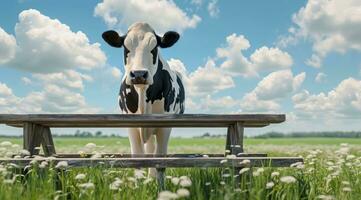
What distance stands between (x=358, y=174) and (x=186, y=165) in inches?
89.0

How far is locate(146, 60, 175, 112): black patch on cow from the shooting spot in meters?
8.78

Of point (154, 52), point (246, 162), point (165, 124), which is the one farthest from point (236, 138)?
point (154, 52)

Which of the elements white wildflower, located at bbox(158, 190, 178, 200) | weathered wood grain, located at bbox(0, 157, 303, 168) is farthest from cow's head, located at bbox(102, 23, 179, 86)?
white wildflower, located at bbox(158, 190, 178, 200)

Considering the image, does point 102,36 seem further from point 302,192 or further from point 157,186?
point 302,192

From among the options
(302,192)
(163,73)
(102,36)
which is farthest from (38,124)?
(302,192)

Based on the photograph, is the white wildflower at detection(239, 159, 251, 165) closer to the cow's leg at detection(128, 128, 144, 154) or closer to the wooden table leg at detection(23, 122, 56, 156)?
the wooden table leg at detection(23, 122, 56, 156)

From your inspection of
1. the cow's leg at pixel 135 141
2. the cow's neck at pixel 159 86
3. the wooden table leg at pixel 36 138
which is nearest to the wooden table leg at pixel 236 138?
the cow's neck at pixel 159 86

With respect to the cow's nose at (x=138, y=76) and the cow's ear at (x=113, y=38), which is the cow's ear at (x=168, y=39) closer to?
the cow's ear at (x=113, y=38)

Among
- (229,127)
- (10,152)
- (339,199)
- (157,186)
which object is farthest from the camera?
(229,127)

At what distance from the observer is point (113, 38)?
846cm

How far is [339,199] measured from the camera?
5.28 meters

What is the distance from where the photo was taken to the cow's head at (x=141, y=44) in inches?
305

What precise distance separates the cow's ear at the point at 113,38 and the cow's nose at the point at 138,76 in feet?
4.67

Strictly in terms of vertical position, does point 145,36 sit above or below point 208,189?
above
